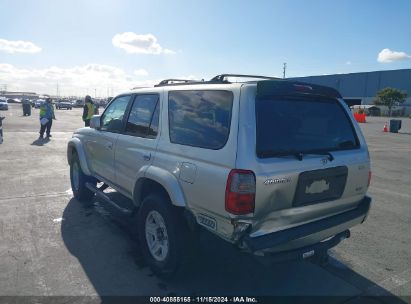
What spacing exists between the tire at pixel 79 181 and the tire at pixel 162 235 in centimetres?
236

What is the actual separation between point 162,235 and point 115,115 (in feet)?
6.71

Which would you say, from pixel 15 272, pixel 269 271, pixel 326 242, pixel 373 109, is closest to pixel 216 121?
pixel 326 242

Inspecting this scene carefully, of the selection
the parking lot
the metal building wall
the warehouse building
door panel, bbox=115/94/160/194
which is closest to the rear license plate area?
the parking lot

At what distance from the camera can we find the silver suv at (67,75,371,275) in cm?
261

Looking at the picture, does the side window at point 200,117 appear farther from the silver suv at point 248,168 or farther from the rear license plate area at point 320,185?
the rear license plate area at point 320,185

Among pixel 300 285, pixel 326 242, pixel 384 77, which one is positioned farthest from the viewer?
pixel 384 77

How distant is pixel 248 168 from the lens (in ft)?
8.33

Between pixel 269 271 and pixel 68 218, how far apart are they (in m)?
3.12

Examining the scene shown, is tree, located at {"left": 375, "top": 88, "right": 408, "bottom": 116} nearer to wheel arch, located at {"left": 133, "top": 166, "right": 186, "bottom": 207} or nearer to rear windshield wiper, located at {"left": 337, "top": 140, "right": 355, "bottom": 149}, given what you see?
rear windshield wiper, located at {"left": 337, "top": 140, "right": 355, "bottom": 149}

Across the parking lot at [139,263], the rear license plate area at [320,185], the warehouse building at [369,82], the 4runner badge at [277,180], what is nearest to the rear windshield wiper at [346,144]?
the rear license plate area at [320,185]

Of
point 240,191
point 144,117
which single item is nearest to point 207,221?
point 240,191

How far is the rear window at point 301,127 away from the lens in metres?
2.75

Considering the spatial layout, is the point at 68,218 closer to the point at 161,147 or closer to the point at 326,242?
the point at 161,147

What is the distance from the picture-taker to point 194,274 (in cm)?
349
